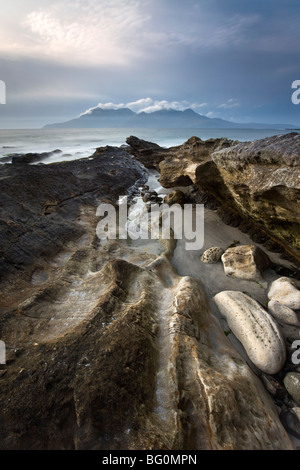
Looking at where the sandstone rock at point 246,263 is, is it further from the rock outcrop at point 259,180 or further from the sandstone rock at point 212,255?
the rock outcrop at point 259,180

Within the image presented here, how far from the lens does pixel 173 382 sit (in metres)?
2.34

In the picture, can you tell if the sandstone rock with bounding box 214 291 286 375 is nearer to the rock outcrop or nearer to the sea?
the rock outcrop

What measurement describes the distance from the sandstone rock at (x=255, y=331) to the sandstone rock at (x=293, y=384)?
0.14m

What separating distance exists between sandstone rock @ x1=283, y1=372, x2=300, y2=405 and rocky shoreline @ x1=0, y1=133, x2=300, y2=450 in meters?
0.02

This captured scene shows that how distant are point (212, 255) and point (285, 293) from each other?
1703 millimetres

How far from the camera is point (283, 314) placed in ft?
12.1

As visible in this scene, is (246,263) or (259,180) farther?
(246,263)

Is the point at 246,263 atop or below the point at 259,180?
below

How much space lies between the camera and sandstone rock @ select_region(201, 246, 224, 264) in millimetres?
5285

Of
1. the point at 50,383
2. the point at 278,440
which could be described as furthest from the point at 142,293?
the point at 278,440

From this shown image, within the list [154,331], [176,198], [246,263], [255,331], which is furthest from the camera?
[176,198]

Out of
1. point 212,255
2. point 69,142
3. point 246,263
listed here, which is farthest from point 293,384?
point 69,142

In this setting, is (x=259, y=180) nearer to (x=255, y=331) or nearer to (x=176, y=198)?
(x=255, y=331)
